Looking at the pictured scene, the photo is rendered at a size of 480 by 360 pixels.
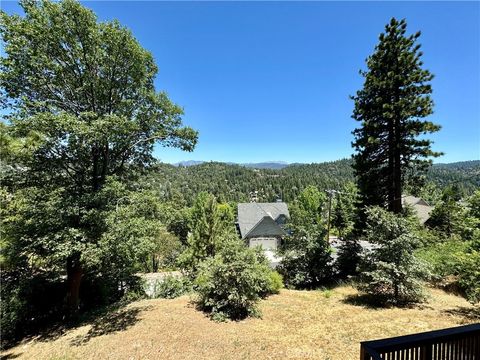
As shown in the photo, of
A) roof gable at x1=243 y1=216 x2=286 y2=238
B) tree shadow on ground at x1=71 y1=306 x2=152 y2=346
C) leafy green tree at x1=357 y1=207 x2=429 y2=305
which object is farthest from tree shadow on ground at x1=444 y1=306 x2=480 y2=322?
roof gable at x1=243 y1=216 x2=286 y2=238

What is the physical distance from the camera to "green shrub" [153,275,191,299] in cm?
1210

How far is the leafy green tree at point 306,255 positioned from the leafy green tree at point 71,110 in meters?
9.22

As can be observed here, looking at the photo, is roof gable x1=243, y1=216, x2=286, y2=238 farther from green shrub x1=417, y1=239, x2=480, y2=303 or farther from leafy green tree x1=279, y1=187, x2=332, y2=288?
green shrub x1=417, y1=239, x2=480, y2=303

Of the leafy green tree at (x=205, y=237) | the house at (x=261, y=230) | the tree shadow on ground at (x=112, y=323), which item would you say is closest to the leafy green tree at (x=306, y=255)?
the leafy green tree at (x=205, y=237)

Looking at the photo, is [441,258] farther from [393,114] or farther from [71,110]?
[71,110]

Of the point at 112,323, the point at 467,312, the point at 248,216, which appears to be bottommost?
the point at 112,323

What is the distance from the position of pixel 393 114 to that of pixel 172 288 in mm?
14114

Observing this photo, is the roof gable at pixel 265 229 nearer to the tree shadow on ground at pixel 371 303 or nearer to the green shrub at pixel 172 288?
the green shrub at pixel 172 288

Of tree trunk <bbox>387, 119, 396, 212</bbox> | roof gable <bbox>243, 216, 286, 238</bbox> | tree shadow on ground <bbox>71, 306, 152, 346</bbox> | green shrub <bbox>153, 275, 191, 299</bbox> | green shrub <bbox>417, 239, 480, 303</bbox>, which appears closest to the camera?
green shrub <bbox>417, 239, 480, 303</bbox>

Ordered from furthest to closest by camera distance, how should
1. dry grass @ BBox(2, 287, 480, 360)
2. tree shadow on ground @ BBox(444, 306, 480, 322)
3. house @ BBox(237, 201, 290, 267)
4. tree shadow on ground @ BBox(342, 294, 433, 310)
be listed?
house @ BBox(237, 201, 290, 267) < tree shadow on ground @ BBox(342, 294, 433, 310) < tree shadow on ground @ BBox(444, 306, 480, 322) < dry grass @ BBox(2, 287, 480, 360)

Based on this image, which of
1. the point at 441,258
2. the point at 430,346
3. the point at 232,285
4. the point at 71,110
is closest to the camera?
the point at 430,346

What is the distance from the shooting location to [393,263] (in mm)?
8695

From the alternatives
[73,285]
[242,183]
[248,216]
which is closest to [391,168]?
[73,285]

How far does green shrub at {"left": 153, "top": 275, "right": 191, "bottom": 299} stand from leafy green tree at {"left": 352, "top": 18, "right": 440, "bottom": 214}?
38.0 feet
